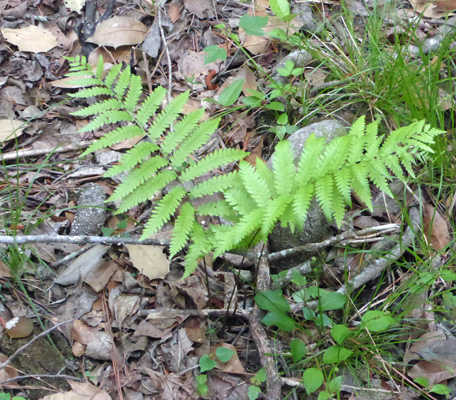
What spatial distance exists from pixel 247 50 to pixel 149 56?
3.12 feet

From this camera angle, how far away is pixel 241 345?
271cm

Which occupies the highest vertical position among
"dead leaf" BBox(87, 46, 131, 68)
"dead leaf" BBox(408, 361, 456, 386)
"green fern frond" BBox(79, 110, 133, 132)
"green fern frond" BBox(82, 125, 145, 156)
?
"dead leaf" BBox(87, 46, 131, 68)

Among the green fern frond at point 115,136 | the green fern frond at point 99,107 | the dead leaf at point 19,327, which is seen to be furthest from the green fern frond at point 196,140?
the dead leaf at point 19,327

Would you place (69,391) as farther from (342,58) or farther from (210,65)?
(342,58)

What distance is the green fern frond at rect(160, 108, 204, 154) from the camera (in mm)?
2502

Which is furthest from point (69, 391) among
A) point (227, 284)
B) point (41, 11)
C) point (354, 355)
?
point (41, 11)

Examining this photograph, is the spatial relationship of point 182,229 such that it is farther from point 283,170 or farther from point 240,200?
point 283,170

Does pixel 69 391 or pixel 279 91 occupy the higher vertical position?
pixel 279 91

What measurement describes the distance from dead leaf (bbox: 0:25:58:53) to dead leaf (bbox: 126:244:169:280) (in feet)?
8.13

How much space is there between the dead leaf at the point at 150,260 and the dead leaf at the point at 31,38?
Answer: 2478 mm

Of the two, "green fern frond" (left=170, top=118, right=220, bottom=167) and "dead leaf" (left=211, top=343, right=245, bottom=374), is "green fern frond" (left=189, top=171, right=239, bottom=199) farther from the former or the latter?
"dead leaf" (left=211, top=343, right=245, bottom=374)

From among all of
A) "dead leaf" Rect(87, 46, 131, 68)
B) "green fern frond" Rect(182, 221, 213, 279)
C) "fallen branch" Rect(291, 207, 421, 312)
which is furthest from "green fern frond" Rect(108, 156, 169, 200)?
"dead leaf" Rect(87, 46, 131, 68)

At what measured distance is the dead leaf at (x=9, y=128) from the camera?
3.64 meters

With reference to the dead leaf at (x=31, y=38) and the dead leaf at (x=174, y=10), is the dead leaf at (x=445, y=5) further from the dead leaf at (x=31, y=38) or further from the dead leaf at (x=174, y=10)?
the dead leaf at (x=31, y=38)
